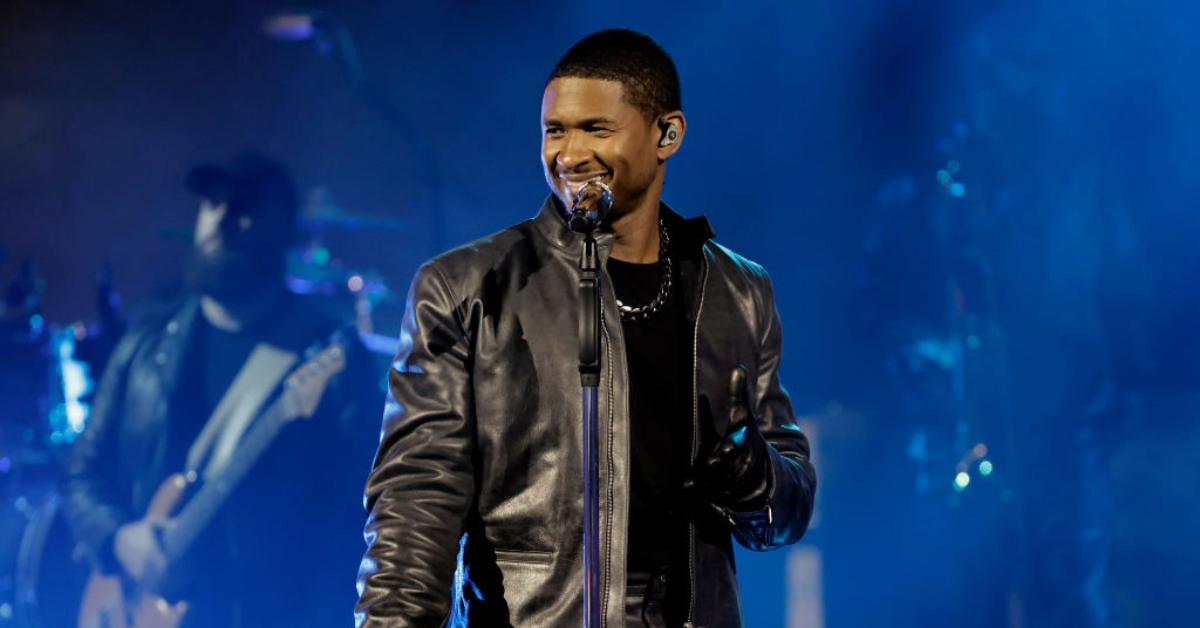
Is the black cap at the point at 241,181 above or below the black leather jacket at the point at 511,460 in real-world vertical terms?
above

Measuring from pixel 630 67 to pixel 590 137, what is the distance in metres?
0.17

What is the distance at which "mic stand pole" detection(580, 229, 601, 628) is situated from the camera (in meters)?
1.54

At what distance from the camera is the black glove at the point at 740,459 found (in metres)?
1.74

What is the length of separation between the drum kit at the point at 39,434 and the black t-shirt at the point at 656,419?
315 centimetres

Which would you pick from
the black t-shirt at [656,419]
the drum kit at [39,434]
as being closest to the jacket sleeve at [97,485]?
the drum kit at [39,434]

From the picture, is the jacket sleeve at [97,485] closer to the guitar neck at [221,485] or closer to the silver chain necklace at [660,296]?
the guitar neck at [221,485]

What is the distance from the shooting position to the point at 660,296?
2.06 metres

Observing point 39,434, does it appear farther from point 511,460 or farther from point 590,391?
point 590,391

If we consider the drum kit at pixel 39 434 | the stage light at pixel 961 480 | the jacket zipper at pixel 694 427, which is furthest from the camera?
the stage light at pixel 961 480

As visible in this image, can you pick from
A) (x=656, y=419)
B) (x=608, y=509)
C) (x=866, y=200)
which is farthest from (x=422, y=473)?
(x=866, y=200)

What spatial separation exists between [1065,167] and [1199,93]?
620 millimetres

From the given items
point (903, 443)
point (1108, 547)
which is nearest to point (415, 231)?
point (903, 443)

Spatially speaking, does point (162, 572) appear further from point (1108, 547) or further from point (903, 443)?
point (1108, 547)

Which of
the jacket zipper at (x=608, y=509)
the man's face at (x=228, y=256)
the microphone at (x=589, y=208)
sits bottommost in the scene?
the jacket zipper at (x=608, y=509)
